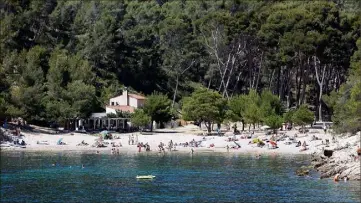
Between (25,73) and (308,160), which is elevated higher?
(25,73)

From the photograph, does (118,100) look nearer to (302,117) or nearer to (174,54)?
(174,54)

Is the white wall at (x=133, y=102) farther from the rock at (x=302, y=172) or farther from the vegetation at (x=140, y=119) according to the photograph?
the rock at (x=302, y=172)

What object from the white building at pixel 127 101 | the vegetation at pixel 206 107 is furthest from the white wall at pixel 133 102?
the vegetation at pixel 206 107

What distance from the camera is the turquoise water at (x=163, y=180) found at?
46000 mm

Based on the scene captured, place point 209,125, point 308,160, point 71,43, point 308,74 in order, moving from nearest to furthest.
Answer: point 308,160 < point 209,125 < point 308,74 < point 71,43

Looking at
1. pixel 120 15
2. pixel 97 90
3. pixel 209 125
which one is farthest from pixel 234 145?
pixel 120 15

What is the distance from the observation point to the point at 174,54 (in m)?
114

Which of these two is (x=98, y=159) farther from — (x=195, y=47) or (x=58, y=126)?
(x=195, y=47)

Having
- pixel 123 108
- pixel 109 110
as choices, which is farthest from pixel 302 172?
pixel 123 108

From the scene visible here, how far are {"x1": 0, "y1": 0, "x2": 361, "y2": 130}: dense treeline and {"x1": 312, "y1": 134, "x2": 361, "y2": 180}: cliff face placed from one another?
59.6 ft

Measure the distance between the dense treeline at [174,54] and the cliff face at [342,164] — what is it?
18164 mm

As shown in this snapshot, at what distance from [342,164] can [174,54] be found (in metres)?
60.8

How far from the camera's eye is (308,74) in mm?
103875

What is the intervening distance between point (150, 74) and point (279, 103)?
2844cm
